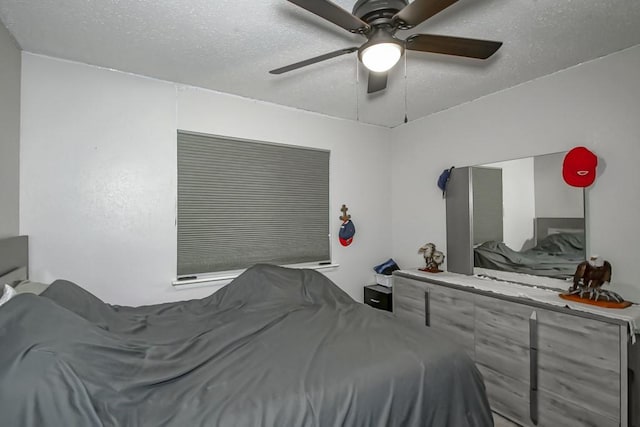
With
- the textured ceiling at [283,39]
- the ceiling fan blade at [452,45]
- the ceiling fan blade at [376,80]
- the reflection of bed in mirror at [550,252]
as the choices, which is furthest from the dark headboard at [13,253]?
the reflection of bed in mirror at [550,252]

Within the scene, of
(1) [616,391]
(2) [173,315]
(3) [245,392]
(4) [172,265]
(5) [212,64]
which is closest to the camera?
(3) [245,392]

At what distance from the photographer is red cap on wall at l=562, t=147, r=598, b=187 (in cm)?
228

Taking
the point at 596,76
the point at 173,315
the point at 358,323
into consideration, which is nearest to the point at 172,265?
the point at 173,315

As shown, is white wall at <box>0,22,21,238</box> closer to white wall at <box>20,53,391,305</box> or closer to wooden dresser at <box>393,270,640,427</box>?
white wall at <box>20,53,391,305</box>

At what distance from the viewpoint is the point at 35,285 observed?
1.86 m

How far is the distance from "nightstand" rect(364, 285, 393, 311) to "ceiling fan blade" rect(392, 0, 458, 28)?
274 cm

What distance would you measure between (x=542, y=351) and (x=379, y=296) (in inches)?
65.0

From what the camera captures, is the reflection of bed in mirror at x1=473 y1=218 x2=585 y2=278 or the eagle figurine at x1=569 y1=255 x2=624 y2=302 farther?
the reflection of bed in mirror at x1=473 y1=218 x2=585 y2=278

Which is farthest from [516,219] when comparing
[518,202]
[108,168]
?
[108,168]

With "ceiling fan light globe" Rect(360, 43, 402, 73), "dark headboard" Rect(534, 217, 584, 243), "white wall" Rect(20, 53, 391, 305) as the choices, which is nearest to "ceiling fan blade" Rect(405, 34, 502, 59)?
"ceiling fan light globe" Rect(360, 43, 402, 73)

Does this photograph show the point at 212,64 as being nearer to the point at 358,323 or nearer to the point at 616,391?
the point at 358,323

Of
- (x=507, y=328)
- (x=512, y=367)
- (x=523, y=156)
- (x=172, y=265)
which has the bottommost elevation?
(x=512, y=367)

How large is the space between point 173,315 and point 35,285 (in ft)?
2.59

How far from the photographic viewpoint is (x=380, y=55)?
59.9 inches
